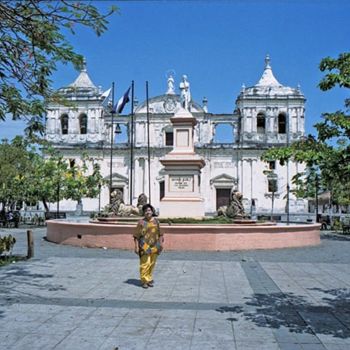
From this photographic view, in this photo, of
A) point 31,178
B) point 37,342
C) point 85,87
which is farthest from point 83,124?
point 37,342

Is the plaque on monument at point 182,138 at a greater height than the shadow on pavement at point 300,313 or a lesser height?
greater

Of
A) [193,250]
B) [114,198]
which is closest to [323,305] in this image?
[193,250]

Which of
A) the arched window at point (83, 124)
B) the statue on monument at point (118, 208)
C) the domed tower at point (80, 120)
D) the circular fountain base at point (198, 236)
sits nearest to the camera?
the circular fountain base at point (198, 236)

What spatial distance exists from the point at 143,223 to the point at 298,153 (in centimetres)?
365

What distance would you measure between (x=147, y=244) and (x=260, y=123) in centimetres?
4381

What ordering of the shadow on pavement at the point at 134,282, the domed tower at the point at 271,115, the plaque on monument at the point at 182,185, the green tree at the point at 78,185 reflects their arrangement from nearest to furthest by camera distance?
the shadow on pavement at the point at 134,282
the plaque on monument at the point at 182,185
the green tree at the point at 78,185
the domed tower at the point at 271,115

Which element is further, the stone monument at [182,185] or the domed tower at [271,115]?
the domed tower at [271,115]

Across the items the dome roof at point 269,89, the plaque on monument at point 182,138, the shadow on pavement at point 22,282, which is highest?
the dome roof at point 269,89

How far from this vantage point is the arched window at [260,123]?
1990 inches

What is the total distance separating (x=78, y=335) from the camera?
559cm

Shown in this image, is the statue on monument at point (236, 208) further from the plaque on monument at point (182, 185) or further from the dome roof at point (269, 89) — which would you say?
the dome roof at point (269, 89)

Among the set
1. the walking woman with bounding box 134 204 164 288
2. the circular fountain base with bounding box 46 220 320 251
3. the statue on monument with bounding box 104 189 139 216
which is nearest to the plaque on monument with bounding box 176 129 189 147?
the statue on monument with bounding box 104 189 139 216

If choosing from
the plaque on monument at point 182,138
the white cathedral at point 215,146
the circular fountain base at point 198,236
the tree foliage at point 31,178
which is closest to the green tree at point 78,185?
the tree foliage at point 31,178

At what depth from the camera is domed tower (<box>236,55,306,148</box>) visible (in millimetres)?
49875
